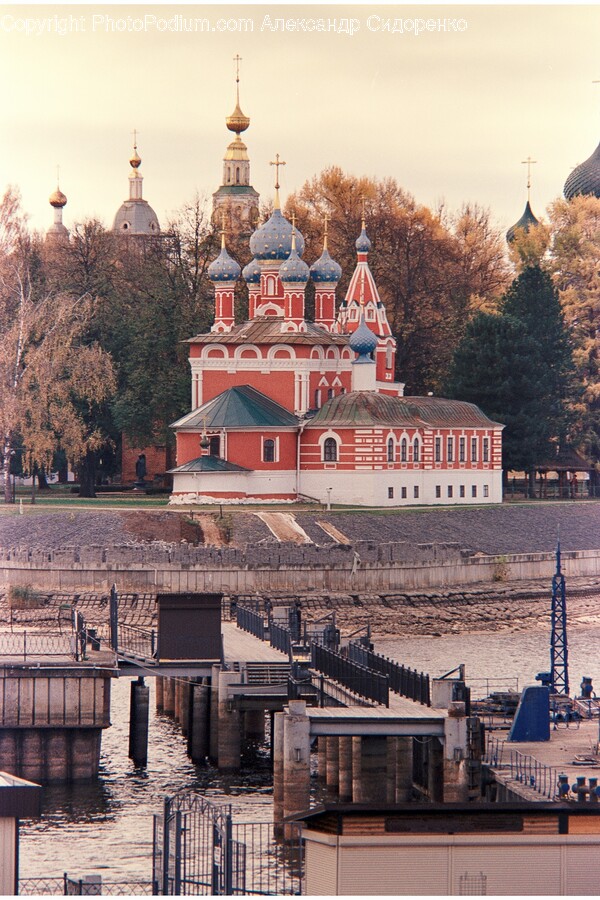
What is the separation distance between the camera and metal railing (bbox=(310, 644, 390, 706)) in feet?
122

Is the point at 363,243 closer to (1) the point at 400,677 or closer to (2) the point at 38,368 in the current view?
(2) the point at 38,368

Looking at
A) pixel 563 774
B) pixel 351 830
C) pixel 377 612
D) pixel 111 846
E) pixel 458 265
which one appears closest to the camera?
pixel 351 830

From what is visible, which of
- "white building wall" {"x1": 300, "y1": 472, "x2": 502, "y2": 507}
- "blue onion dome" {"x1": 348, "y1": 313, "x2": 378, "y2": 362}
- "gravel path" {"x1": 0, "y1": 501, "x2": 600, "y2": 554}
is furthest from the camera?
"blue onion dome" {"x1": 348, "y1": 313, "x2": 378, "y2": 362}

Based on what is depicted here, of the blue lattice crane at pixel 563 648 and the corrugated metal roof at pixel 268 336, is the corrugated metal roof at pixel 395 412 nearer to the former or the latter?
the corrugated metal roof at pixel 268 336

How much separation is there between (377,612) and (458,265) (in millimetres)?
39088

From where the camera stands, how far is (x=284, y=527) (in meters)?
72.2

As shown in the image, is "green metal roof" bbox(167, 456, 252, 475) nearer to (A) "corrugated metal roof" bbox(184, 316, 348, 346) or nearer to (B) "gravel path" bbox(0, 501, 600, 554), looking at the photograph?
(B) "gravel path" bbox(0, 501, 600, 554)

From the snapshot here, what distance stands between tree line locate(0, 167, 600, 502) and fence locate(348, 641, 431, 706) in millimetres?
39217

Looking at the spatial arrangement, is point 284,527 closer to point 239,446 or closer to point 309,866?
point 239,446

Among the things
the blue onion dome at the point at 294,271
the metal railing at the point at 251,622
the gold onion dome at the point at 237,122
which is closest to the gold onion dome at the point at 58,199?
the gold onion dome at the point at 237,122

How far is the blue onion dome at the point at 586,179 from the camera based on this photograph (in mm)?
106500

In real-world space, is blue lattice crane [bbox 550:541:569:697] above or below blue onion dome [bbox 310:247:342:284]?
below

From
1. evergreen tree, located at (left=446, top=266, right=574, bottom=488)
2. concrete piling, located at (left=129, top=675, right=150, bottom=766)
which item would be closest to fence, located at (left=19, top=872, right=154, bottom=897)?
concrete piling, located at (left=129, top=675, right=150, bottom=766)

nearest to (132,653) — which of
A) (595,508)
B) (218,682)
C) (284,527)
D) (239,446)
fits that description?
(218,682)
